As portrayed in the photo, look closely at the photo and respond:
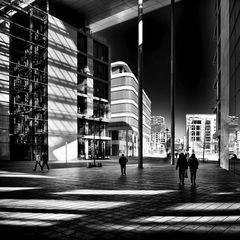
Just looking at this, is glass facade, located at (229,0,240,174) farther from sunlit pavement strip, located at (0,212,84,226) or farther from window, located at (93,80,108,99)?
window, located at (93,80,108,99)

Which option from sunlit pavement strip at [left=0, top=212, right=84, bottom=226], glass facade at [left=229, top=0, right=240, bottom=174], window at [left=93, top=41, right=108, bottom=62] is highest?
window at [left=93, top=41, right=108, bottom=62]

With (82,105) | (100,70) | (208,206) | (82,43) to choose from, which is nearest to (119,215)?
(208,206)

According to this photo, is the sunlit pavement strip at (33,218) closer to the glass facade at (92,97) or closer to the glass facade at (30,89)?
the glass facade at (30,89)

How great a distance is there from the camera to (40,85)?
138ft

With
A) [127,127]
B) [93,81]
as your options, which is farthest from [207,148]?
[93,81]

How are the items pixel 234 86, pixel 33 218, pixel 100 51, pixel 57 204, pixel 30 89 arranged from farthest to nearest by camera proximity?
pixel 100 51 < pixel 30 89 < pixel 234 86 < pixel 57 204 < pixel 33 218

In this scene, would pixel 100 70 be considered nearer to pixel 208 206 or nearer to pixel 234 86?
pixel 234 86

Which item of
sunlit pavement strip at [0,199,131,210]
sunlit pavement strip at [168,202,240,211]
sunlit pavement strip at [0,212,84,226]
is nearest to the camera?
sunlit pavement strip at [0,212,84,226]

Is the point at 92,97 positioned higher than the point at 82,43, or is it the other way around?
the point at 82,43

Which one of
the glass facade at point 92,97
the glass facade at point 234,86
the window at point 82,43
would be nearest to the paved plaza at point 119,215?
the glass facade at point 234,86

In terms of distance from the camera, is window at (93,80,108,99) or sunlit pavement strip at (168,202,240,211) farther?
window at (93,80,108,99)

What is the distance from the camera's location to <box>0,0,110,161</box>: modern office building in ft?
127

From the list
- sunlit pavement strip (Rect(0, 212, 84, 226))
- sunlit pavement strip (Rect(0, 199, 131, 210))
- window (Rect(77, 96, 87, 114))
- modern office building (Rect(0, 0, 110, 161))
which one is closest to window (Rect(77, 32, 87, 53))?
modern office building (Rect(0, 0, 110, 161))

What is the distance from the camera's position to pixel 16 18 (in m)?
43.6
